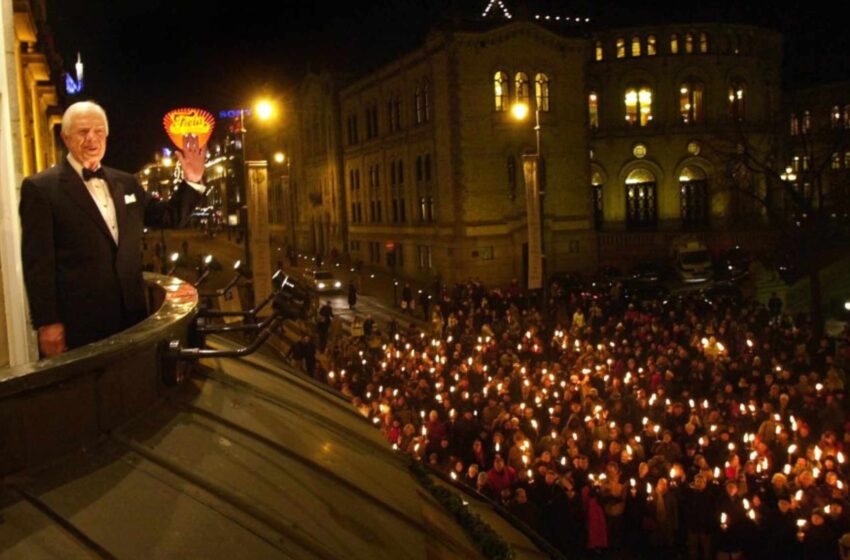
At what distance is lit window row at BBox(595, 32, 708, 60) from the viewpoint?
182ft

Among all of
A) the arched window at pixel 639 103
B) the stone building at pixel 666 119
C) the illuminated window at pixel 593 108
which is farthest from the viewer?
the illuminated window at pixel 593 108

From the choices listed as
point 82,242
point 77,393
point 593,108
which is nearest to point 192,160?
point 82,242

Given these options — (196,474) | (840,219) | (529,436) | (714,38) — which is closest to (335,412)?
(196,474)

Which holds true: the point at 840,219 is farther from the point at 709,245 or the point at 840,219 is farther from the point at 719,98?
the point at 719,98

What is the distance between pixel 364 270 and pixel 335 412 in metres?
52.2

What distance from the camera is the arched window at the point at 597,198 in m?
56.1

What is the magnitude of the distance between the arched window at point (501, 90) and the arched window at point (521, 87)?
2.08 feet

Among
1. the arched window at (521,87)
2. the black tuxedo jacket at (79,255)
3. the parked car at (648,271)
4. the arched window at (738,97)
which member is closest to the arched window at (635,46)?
the arched window at (738,97)

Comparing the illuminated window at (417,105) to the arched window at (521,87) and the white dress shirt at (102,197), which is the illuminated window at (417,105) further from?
the white dress shirt at (102,197)

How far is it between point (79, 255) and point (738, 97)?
191ft

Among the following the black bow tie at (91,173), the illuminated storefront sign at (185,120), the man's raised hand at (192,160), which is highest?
the illuminated storefront sign at (185,120)

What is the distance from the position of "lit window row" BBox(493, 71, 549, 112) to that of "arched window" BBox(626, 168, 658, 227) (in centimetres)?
1112

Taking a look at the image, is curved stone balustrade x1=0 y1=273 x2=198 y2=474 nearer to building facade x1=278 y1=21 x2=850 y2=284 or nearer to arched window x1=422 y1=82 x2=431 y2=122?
building facade x1=278 y1=21 x2=850 y2=284

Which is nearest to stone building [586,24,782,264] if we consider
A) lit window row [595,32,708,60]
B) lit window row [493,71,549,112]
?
lit window row [595,32,708,60]
